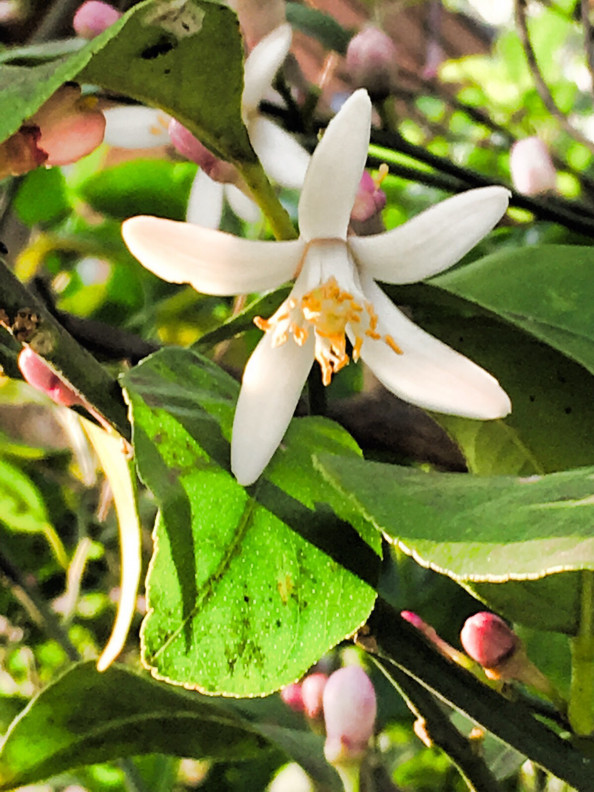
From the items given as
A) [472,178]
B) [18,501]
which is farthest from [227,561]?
[18,501]

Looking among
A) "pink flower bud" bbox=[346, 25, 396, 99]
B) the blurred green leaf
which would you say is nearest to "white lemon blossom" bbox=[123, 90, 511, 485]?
"pink flower bud" bbox=[346, 25, 396, 99]

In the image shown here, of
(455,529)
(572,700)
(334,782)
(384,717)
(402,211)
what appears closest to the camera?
(455,529)

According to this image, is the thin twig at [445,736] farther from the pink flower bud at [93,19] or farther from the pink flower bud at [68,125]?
the pink flower bud at [93,19]

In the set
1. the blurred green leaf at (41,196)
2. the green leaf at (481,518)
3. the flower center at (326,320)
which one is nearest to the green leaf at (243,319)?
the flower center at (326,320)

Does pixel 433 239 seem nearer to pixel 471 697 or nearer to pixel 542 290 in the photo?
pixel 542 290

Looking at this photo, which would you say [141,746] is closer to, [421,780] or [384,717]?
[384,717]

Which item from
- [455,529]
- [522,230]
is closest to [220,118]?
[455,529]

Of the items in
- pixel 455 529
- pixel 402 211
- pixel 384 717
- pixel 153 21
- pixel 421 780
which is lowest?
pixel 421 780

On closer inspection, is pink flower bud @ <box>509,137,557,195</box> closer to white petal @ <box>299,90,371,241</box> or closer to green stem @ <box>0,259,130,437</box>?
white petal @ <box>299,90,371,241</box>
